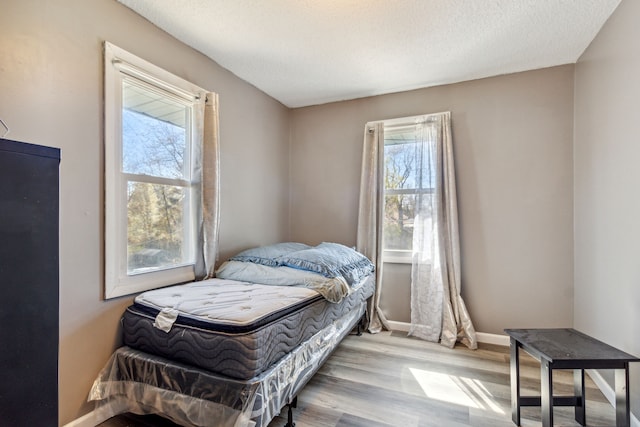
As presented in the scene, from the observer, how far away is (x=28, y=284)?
908 mm

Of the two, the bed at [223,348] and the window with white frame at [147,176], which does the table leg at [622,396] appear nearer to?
the bed at [223,348]

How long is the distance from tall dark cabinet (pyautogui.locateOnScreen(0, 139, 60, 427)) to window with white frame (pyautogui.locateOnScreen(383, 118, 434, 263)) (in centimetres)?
265

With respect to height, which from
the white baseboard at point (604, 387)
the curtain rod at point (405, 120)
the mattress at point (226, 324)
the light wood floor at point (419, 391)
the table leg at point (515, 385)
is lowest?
the light wood floor at point (419, 391)

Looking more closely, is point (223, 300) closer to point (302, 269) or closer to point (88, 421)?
point (302, 269)

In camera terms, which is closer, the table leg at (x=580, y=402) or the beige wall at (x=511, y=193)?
the table leg at (x=580, y=402)

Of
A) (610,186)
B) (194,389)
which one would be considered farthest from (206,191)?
(610,186)

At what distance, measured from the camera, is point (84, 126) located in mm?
1594

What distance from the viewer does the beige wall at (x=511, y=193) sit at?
2.54 meters

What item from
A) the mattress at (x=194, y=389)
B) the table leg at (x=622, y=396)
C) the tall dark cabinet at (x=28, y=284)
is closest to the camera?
the tall dark cabinet at (x=28, y=284)

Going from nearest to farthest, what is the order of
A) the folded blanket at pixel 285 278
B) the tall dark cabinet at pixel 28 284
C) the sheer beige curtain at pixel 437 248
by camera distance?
the tall dark cabinet at pixel 28 284
the folded blanket at pixel 285 278
the sheer beige curtain at pixel 437 248

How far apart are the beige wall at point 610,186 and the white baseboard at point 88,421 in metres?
2.92

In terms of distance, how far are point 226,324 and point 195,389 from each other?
353 millimetres

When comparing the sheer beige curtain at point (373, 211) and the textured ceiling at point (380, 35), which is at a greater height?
the textured ceiling at point (380, 35)

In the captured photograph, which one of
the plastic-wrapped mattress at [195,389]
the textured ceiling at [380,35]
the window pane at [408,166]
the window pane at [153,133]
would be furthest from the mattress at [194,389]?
the textured ceiling at [380,35]
